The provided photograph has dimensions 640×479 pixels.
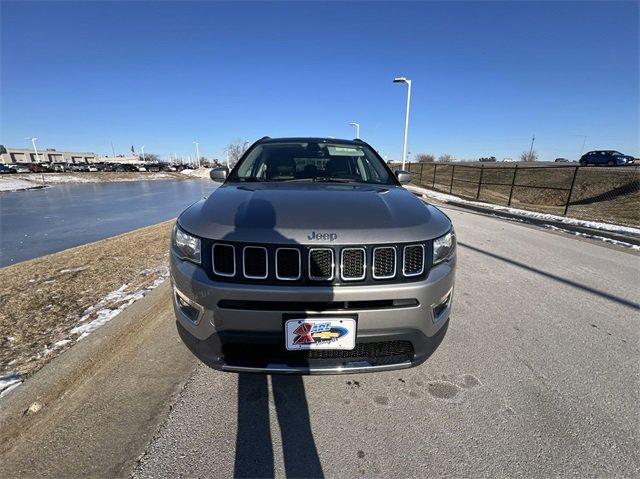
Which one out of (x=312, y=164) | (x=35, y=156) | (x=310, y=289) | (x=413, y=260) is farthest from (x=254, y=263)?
(x=35, y=156)

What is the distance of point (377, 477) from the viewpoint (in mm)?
1595

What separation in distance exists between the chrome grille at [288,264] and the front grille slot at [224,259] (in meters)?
0.24

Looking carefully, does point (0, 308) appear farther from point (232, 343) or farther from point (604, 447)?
point (604, 447)

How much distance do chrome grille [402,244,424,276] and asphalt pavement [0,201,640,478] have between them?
866 mm

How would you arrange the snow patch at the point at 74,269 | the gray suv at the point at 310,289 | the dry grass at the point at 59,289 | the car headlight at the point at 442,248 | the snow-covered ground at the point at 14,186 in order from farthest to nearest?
the snow-covered ground at the point at 14,186
the snow patch at the point at 74,269
the dry grass at the point at 59,289
the car headlight at the point at 442,248
the gray suv at the point at 310,289

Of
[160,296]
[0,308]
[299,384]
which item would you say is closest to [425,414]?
[299,384]

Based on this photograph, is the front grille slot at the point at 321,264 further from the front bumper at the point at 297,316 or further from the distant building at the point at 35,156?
the distant building at the point at 35,156

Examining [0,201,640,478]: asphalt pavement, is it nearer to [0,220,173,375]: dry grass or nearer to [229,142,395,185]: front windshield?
[0,220,173,375]: dry grass

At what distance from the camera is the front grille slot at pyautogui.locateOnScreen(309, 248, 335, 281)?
69.7 inches

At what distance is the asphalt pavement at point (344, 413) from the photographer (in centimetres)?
166

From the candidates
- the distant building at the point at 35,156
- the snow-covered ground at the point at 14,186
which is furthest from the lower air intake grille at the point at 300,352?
the distant building at the point at 35,156

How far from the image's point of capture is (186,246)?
76.2 inches

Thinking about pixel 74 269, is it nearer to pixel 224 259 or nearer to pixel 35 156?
pixel 224 259

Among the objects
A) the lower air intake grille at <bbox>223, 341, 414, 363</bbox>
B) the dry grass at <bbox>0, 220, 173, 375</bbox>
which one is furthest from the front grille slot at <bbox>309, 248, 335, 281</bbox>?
the dry grass at <bbox>0, 220, 173, 375</bbox>
